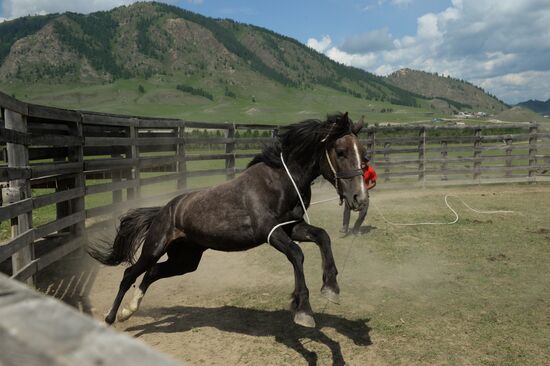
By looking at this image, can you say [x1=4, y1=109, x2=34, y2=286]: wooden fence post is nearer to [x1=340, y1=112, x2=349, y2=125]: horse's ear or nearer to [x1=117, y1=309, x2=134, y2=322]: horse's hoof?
[x1=117, y1=309, x2=134, y2=322]: horse's hoof

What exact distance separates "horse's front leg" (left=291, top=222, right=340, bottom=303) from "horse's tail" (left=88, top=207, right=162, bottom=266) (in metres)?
1.84

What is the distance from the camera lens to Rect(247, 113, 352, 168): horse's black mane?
4.28 m

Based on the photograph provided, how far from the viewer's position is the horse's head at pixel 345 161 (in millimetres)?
4059

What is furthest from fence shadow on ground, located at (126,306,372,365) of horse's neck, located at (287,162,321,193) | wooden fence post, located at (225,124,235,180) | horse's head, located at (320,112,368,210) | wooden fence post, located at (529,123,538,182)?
wooden fence post, located at (529,123,538,182)

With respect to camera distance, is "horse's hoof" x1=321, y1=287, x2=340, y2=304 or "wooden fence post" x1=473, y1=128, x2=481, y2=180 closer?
"horse's hoof" x1=321, y1=287, x2=340, y2=304

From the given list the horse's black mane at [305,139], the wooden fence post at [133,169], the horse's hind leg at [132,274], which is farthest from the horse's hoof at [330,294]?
the wooden fence post at [133,169]

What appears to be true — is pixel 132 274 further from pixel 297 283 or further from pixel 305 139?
pixel 305 139

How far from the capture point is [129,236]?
5.23 m

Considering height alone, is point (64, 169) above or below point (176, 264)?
above

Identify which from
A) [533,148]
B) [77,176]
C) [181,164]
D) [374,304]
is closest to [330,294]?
[374,304]

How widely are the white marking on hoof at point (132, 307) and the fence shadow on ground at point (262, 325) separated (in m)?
0.15

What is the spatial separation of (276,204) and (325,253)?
0.65 meters

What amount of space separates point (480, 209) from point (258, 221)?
901 centimetres

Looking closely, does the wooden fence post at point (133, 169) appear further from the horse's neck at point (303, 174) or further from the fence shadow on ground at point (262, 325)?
the horse's neck at point (303, 174)
